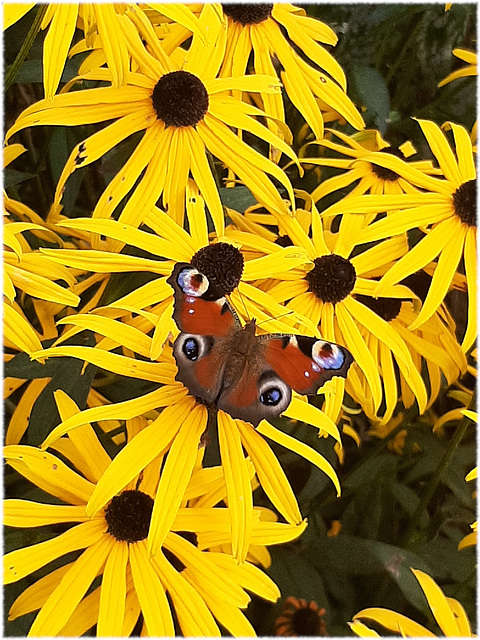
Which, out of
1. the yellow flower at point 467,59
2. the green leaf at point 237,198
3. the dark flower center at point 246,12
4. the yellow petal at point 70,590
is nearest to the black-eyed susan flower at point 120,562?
the yellow petal at point 70,590

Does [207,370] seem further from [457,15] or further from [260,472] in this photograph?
[457,15]

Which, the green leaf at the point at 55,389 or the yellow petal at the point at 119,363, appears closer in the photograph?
the yellow petal at the point at 119,363

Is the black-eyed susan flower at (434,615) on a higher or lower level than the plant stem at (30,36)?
lower

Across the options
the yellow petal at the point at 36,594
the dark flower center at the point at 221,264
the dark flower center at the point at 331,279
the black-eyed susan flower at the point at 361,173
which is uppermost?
the black-eyed susan flower at the point at 361,173

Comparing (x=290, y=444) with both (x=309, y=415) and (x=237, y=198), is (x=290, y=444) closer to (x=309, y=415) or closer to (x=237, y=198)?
(x=309, y=415)

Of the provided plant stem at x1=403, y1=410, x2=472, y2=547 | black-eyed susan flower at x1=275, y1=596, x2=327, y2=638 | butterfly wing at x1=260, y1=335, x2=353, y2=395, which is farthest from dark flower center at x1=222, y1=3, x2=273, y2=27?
black-eyed susan flower at x1=275, y1=596, x2=327, y2=638

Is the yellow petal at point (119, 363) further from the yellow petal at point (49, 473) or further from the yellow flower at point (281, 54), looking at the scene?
the yellow flower at point (281, 54)
